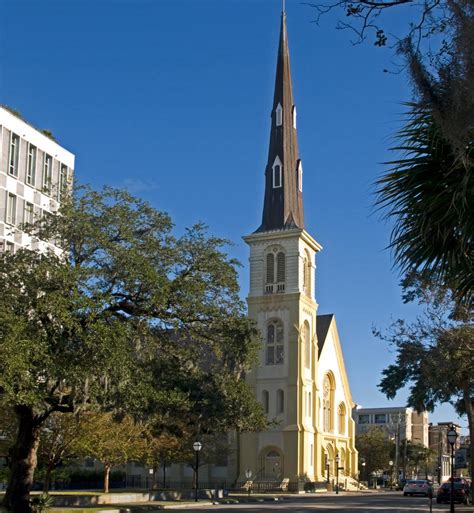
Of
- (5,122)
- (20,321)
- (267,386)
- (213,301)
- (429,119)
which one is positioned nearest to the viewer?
(429,119)

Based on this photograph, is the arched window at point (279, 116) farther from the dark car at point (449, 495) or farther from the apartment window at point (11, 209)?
the dark car at point (449, 495)

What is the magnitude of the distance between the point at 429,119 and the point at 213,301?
55.6 feet

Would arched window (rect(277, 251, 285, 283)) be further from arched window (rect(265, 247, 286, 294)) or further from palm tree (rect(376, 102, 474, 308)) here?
palm tree (rect(376, 102, 474, 308))

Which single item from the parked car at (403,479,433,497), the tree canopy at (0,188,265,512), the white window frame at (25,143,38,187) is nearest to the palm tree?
the tree canopy at (0,188,265,512)

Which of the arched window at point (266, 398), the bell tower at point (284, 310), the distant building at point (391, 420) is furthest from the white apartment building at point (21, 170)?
the distant building at point (391, 420)

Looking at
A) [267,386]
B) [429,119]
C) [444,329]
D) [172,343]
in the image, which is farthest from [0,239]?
[429,119]

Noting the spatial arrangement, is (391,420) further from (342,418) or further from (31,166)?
(31,166)

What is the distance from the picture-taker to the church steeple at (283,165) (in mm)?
80188

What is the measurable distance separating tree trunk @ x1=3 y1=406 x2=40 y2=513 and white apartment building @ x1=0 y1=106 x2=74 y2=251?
2137cm

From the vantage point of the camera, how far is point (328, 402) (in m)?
86.8

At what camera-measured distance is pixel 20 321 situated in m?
23.5

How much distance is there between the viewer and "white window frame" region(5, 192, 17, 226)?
165ft

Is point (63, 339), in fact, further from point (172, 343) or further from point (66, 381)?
point (172, 343)

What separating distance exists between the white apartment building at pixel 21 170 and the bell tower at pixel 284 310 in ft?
95.0
